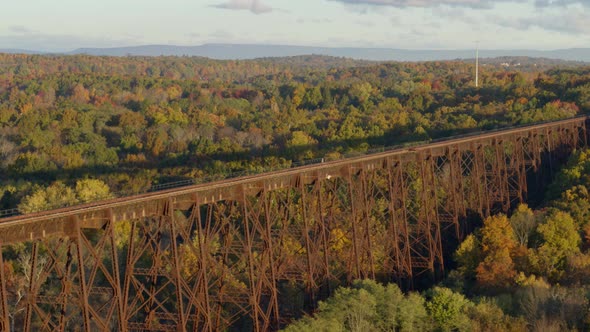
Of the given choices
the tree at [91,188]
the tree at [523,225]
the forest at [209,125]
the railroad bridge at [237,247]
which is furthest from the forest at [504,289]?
the tree at [91,188]

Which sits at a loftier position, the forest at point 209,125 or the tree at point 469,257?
the forest at point 209,125

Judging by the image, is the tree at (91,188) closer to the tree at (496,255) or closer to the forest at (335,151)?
the forest at (335,151)

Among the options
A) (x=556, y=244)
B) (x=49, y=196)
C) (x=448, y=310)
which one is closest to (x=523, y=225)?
(x=556, y=244)

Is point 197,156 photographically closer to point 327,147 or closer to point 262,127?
point 327,147

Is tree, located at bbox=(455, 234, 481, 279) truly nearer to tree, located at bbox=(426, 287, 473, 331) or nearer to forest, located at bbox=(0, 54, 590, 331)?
forest, located at bbox=(0, 54, 590, 331)

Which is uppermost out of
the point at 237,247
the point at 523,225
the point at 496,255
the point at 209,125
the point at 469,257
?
the point at 237,247

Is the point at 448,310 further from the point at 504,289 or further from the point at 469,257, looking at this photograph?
the point at 469,257
